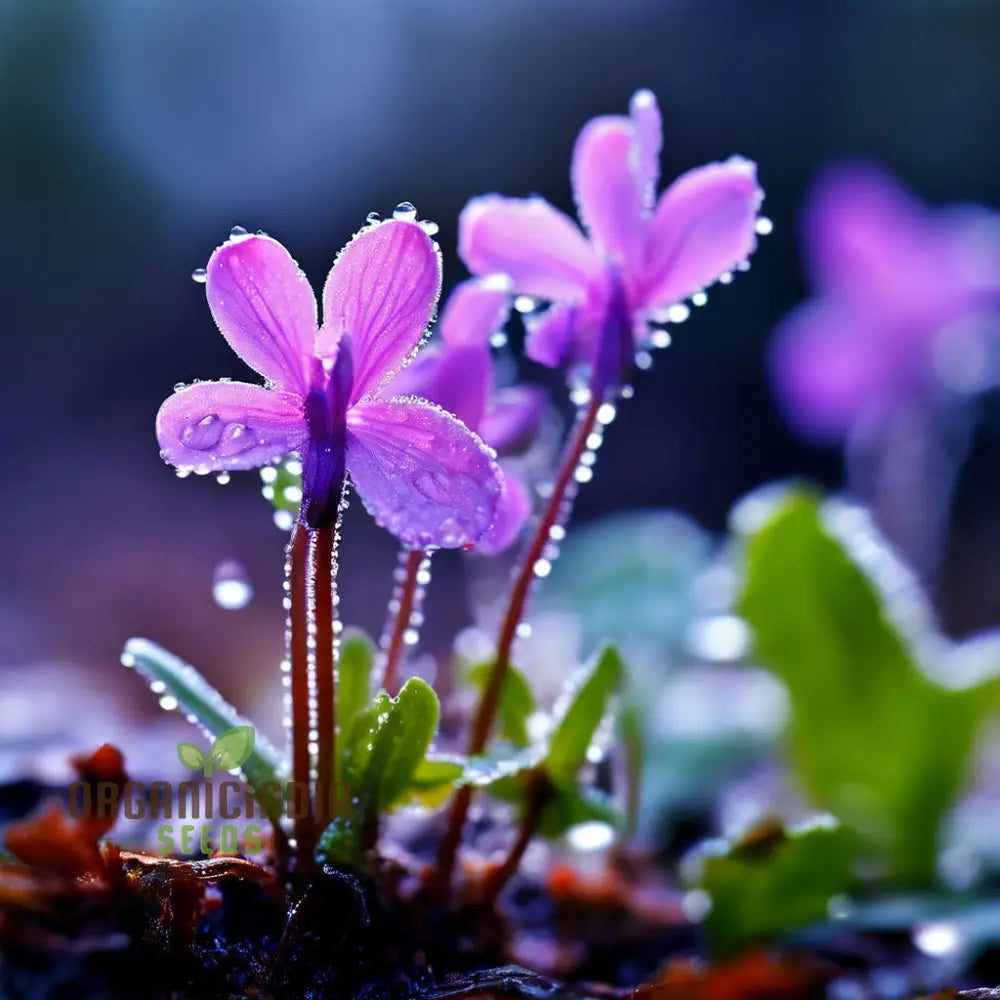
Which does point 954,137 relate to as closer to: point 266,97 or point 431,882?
point 266,97

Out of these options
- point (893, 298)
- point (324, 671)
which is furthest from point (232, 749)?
point (893, 298)

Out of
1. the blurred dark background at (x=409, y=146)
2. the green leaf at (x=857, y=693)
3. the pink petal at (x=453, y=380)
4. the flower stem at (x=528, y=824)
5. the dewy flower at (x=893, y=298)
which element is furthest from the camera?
the blurred dark background at (x=409, y=146)

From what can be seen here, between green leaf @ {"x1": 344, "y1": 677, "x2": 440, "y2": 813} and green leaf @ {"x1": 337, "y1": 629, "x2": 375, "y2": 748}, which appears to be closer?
green leaf @ {"x1": 344, "y1": 677, "x2": 440, "y2": 813}

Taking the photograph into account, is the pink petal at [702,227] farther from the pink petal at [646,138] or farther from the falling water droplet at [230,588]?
the falling water droplet at [230,588]

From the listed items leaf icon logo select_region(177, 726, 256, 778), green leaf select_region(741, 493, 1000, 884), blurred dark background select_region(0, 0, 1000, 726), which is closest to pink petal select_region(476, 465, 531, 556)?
leaf icon logo select_region(177, 726, 256, 778)

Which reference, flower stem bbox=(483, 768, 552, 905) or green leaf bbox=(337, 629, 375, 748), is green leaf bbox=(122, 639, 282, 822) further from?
flower stem bbox=(483, 768, 552, 905)

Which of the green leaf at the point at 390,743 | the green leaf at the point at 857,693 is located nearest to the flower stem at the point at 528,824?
the green leaf at the point at 390,743
